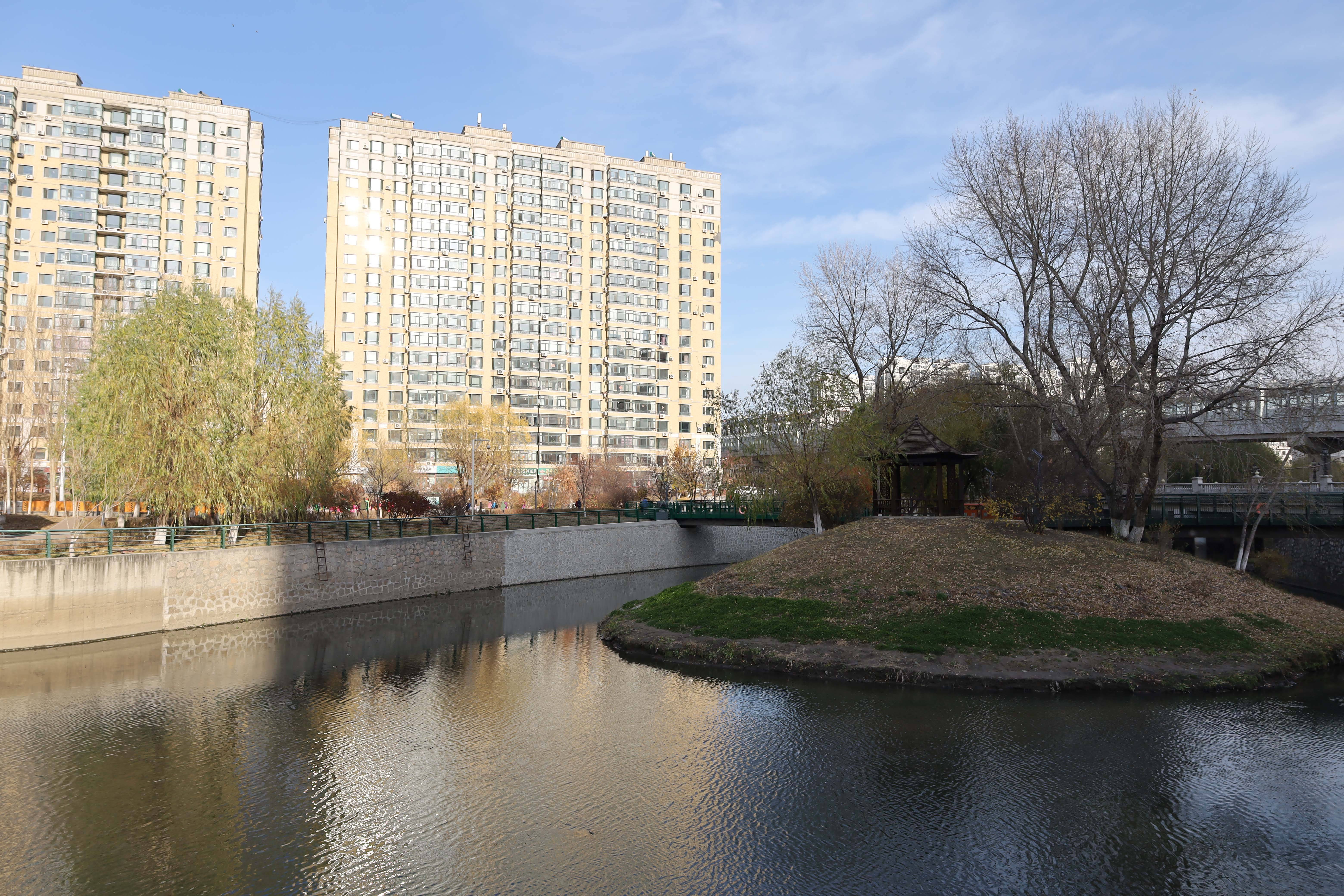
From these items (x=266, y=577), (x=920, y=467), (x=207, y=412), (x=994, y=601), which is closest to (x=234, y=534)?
(x=266, y=577)

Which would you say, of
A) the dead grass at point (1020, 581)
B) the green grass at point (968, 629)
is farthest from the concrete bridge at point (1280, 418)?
the green grass at point (968, 629)

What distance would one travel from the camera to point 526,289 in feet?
317

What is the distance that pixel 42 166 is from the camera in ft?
252

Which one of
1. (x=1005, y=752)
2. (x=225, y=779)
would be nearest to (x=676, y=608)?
(x=1005, y=752)

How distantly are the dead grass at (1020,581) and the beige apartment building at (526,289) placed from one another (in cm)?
5999

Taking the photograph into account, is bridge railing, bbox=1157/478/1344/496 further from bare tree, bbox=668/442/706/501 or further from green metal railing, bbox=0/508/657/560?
bare tree, bbox=668/442/706/501

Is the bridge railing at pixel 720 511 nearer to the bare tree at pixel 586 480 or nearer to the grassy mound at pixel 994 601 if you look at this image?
the grassy mound at pixel 994 601

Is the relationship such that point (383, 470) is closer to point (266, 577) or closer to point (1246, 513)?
point (266, 577)

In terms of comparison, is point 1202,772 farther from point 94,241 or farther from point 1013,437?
point 94,241

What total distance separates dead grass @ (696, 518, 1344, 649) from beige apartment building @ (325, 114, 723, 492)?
197 feet

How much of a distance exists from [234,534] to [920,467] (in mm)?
27277

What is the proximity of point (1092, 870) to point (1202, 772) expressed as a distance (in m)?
4.35

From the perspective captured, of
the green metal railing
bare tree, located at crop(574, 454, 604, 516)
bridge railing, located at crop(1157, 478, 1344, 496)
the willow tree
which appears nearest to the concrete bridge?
bridge railing, located at crop(1157, 478, 1344, 496)

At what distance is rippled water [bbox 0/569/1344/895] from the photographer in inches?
337
